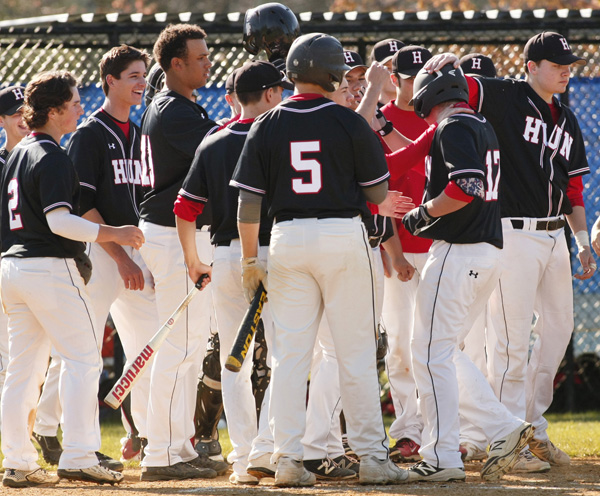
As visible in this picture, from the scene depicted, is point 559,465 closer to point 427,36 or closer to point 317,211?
point 317,211

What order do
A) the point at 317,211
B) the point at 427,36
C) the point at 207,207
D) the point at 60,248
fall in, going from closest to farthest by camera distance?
1. the point at 317,211
2. the point at 60,248
3. the point at 207,207
4. the point at 427,36

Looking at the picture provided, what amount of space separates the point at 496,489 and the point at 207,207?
2.21 metres

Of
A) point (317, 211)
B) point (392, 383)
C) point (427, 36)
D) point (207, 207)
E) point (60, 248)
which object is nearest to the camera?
point (317, 211)

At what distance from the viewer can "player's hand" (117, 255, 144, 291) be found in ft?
18.7

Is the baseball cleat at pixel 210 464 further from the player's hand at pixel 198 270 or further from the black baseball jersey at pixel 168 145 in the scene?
the black baseball jersey at pixel 168 145

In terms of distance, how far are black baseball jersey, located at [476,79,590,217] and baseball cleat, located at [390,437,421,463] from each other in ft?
5.02

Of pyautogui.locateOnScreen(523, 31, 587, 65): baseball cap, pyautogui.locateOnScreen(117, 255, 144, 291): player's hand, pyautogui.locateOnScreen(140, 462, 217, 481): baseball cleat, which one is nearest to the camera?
pyautogui.locateOnScreen(140, 462, 217, 481): baseball cleat

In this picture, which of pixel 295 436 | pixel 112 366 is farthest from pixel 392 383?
pixel 112 366

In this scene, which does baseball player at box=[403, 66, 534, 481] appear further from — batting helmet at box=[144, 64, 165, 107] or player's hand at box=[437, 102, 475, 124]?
batting helmet at box=[144, 64, 165, 107]

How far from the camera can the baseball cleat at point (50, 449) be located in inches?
245

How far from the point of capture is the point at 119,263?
226 inches

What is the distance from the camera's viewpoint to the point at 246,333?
188 inches

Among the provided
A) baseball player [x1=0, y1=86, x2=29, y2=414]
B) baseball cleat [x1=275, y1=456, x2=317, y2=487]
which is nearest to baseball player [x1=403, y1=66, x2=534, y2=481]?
baseball cleat [x1=275, y1=456, x2=317, y2=487]

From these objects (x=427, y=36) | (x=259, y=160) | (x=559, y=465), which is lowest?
(x=559, y=465)
